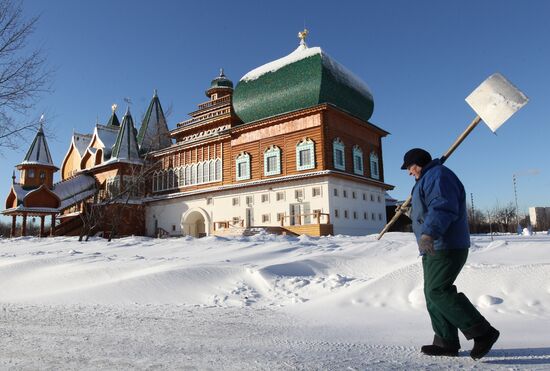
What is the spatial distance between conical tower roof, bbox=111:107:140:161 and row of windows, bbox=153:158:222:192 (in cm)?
247

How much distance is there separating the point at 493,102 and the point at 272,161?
2113 centimetres

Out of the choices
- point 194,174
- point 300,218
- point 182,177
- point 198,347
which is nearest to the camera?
point 198,347

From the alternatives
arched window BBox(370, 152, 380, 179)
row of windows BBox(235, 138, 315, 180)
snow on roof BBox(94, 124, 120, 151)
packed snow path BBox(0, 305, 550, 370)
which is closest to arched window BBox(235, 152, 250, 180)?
row of windows BBox(235, 138, 315, 180)

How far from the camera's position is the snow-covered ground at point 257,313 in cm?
265

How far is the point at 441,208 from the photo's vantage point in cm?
275

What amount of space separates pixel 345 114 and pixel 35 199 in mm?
24351

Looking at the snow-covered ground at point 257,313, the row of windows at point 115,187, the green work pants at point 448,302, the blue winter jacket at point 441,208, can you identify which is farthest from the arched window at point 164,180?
the green work pants at point 448,302

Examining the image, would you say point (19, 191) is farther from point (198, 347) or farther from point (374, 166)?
point (198, 347)

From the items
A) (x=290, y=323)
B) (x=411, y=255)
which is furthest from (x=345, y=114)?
(x=290, y=323)

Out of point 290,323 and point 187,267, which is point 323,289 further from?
point 187,267

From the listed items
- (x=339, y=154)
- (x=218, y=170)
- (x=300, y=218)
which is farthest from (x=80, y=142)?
(x=339, y=154)

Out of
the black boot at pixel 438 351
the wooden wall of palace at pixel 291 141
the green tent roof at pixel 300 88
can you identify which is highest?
the green tent roof at pixel 300 88

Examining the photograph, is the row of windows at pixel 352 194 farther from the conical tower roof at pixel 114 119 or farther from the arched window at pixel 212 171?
the conical tower roof at pixel 114 119

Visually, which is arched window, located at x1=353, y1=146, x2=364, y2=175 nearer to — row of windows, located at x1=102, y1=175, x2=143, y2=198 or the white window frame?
the white window frame
